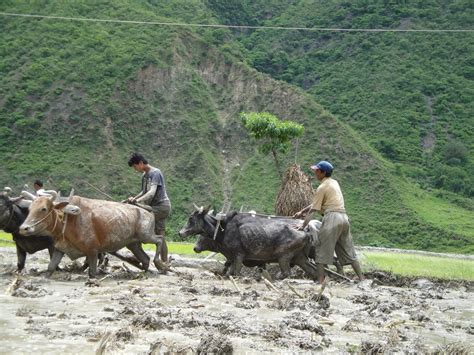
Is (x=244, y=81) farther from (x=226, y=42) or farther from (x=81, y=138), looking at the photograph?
(x=81, y=138)

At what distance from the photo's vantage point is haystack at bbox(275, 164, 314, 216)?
19.6 meters

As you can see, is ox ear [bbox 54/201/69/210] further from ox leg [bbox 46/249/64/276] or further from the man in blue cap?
the man in blue cap

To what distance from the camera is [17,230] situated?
44.9 ft

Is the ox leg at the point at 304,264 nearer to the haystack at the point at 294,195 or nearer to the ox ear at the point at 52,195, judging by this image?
the haystack at the point at 294,195

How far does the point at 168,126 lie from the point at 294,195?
33457 millimetres

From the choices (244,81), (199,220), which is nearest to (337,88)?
(244,81)

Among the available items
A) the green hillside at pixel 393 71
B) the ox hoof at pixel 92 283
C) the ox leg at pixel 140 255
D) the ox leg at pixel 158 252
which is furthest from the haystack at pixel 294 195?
the green hillside at pixel 393 71

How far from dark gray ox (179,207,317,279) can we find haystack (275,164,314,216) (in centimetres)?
443

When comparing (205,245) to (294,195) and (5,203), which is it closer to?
(5,203)

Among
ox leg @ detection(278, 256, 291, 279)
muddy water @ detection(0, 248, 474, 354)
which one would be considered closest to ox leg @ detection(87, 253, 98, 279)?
muddy water @ detection(0, 248, 474, 354)

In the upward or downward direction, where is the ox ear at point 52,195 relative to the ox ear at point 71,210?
upward

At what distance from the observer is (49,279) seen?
12539 millimetres

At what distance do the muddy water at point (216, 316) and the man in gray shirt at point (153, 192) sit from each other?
143 centimetres

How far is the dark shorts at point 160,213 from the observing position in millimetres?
14914
